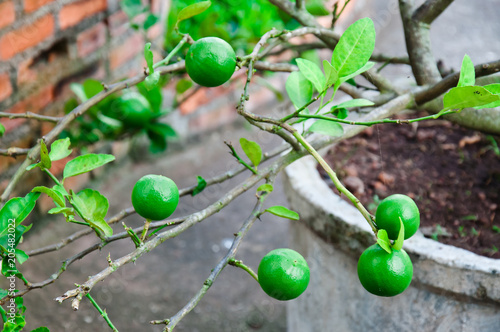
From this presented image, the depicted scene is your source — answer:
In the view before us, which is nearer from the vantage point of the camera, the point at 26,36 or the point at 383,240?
the point at 383,240

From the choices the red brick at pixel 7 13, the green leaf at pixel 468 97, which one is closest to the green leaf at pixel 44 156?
the green leaf at pixel 468 97

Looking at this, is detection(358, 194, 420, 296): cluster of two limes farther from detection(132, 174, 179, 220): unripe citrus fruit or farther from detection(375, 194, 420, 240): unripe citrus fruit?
detection(132, 174, 179, 220): unripe citrus fruit

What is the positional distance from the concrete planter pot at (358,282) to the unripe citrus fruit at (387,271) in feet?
0.94

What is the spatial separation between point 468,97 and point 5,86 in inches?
43.6

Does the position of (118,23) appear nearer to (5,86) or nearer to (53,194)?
(5,86)

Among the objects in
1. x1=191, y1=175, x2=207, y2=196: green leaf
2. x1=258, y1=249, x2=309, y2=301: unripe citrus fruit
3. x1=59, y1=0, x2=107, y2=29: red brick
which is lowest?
x1=59, y1=0, x2=107, y2=29: red brick

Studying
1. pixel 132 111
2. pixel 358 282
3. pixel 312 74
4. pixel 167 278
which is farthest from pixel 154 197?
pixel 167 278

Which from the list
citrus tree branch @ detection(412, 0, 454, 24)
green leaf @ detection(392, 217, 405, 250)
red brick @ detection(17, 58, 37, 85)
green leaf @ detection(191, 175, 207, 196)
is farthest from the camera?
red brick @ detection(17, 58, 37, 85)

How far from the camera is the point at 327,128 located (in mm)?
713

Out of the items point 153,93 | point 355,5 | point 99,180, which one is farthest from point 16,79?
point 355,5

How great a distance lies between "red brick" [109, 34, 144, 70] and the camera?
1713 millimetres

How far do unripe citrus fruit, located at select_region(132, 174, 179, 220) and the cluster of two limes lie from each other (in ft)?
0.72

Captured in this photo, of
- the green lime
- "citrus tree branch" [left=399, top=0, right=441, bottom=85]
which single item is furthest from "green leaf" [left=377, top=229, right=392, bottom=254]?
the green lime

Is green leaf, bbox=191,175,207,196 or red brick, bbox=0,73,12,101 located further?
red brick, bbox=0,73,12,101
